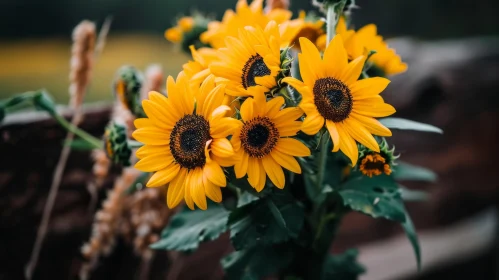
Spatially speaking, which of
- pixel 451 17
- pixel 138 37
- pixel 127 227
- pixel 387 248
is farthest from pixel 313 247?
pixel 451 17

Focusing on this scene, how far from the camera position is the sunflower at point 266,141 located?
0.44 m

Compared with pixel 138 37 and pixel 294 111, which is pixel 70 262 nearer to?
pixel 294 111

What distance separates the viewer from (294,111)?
1.45 feet

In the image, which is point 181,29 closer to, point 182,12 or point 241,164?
point 241,164

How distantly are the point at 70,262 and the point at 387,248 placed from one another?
877 mm

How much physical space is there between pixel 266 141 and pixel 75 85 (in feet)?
1.35

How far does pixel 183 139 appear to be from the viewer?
18.0 inches

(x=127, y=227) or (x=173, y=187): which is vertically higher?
(x=173, y=187)

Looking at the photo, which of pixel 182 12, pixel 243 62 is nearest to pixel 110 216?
pixel 243 62

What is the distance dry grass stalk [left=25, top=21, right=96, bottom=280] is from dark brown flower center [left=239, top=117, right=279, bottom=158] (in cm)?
37

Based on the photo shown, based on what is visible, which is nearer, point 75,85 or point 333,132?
point 333,132

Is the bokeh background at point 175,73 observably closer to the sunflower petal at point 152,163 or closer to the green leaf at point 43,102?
the green leaf at point 43,102

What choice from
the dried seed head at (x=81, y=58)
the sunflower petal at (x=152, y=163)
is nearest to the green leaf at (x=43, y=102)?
the dried seed head at (x=81, y=58)

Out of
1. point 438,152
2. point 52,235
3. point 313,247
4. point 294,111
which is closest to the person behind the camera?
point 294,111
